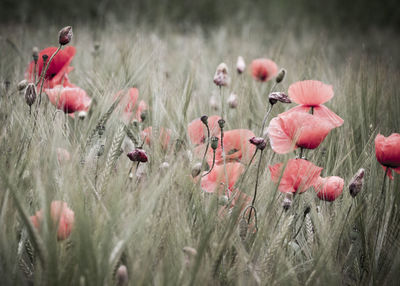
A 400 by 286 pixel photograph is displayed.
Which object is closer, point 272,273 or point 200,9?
point 272,273

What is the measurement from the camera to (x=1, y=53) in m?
1.18

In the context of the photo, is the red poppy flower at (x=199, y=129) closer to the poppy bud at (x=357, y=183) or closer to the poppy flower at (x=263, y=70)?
the poppy bud at (x=357, y=183)

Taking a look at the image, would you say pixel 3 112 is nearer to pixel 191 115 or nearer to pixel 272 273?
pixel 191 115

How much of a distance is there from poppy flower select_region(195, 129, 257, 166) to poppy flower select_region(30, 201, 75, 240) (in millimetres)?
247

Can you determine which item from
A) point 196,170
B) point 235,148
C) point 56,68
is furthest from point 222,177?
point 56,68

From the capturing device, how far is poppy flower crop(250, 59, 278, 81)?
1.09 m

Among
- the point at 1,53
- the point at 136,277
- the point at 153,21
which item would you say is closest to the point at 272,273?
the point at 136,277

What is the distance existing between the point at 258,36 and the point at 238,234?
2160 mm

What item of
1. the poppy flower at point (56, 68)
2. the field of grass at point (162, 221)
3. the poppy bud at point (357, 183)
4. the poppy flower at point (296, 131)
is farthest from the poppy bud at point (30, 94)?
the poppy bud at point (357, 183)

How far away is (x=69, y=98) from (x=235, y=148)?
13.7 inches

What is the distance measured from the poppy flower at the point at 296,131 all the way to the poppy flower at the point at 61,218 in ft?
1.03

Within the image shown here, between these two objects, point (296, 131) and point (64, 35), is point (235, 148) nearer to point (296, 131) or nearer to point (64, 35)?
point (296, 131)

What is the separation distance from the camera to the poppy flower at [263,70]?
42.8 inches

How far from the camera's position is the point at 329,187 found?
1.73 feet
